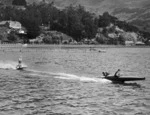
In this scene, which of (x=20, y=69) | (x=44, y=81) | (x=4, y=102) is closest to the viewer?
(x=4, y=102)

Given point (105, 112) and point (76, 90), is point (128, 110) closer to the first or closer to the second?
point (105, 112)

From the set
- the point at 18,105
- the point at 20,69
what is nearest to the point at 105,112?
the point at 18,105

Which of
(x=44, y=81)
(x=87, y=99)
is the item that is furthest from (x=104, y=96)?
(x=44, y=81)

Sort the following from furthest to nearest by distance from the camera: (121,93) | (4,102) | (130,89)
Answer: (130,89) < (121,93) < (4,102)

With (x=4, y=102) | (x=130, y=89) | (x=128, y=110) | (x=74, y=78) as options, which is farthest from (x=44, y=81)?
(x=128, y=110)

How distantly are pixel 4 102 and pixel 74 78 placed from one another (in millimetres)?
26349

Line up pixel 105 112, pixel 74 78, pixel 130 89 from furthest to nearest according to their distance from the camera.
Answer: pixel 74 78
pixel 130 89
pixel 105 112

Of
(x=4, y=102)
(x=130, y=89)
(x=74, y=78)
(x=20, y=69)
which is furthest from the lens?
(x=20, y=69)

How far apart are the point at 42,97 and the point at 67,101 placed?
12.9 feet

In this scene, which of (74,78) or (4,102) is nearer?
(4,102)

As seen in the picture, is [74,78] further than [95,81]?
Yes

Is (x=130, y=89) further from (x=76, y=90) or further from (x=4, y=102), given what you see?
(x=4, y=102)

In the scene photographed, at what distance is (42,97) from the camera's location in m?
47.2

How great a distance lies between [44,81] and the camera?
6322 cm
